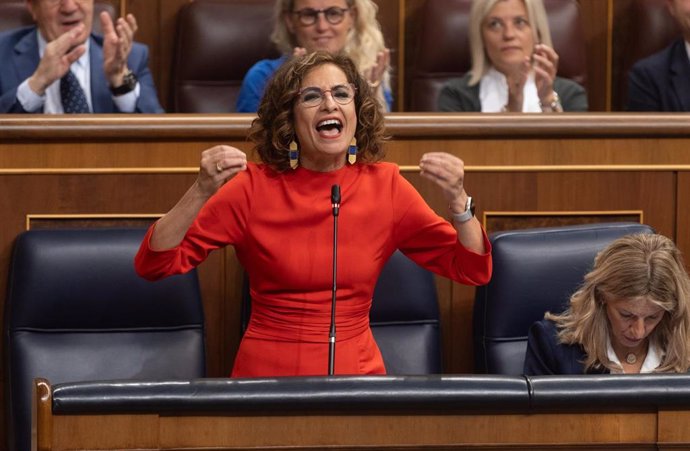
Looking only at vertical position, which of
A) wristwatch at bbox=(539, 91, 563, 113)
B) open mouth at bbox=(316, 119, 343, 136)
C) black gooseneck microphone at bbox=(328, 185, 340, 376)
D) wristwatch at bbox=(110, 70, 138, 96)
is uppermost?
wristwatch at bbox=(110, 70, 138, 96)

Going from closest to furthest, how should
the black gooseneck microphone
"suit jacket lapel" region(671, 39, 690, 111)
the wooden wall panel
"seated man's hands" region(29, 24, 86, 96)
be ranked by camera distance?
the black gooseneck microphone
"seated man's hands" region(29, 24, 86, 96)
"suit jacket lapel" region(671, 39, 690, 111)
the wooden wall panel

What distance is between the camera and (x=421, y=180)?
1.78 metres

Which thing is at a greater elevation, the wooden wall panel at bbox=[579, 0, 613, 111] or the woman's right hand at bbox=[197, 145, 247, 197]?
the wooden wall panel at bbox=[579, 0, 613, 111]

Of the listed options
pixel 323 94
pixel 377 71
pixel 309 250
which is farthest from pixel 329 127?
pixel 377 71

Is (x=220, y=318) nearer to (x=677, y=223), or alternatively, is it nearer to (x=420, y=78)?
(x=677, y=223)

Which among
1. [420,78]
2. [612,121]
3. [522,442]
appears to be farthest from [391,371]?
[420,78]

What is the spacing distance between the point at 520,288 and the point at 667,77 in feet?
2.41

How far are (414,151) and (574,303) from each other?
0.37 metres

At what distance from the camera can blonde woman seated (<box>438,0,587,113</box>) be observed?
2135 mm

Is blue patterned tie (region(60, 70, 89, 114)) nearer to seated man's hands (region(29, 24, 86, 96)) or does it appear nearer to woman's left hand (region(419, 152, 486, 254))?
→ seated man's hands (region(29, 24, 86, 96))

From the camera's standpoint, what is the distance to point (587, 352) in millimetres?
1489

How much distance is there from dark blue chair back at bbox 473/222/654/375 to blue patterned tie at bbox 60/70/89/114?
0.74 meters

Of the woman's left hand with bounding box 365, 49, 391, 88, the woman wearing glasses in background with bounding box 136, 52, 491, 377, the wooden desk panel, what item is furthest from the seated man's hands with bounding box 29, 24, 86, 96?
the woman wearing glasses in background with bounding box 136, 52, 491, 377

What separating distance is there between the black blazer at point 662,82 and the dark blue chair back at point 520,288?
612 millimetres
